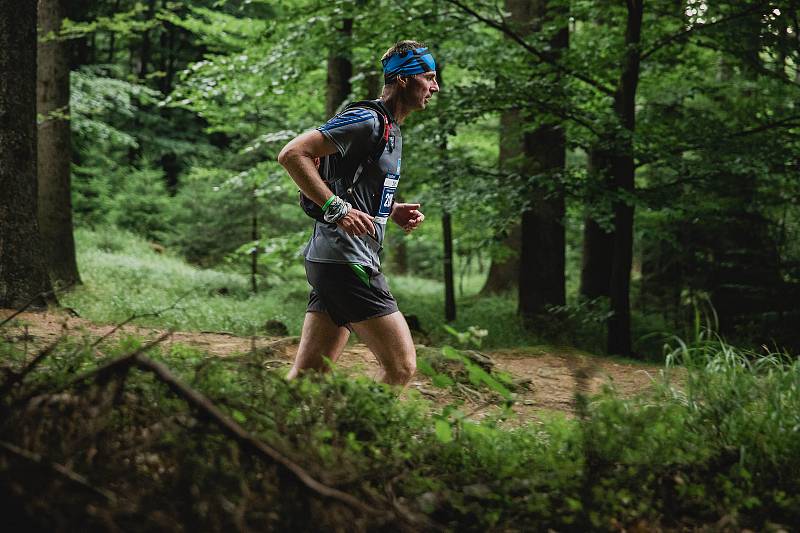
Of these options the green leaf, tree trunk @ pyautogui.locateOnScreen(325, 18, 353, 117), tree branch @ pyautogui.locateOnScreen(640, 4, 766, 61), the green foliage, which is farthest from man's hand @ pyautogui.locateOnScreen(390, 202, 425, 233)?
tree trunk @ pyautogui.locateOnScreen(325, 18, 353, 117)

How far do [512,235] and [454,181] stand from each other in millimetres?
6223

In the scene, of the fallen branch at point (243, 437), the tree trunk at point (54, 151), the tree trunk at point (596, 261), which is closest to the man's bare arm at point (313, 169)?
the fallen branch at point (243, 437)

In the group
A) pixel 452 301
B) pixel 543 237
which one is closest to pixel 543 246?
pixel 543 237

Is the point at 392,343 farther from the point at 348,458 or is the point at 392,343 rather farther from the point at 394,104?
the point at 394,104

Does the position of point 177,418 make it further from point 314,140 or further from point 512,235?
point 512,235

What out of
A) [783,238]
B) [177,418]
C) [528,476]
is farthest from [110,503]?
[783,238]

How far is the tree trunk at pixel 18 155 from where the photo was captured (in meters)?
7.17

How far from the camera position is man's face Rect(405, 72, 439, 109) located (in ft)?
12.3

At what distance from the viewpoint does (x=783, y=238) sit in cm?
1073

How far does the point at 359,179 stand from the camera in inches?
144

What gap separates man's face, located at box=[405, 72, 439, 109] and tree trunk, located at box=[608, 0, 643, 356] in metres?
4.75

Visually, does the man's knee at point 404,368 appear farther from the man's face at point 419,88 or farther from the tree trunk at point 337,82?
the tree trunk at point 337,82

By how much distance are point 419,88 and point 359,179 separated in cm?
63

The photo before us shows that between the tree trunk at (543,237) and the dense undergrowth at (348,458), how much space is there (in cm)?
770
